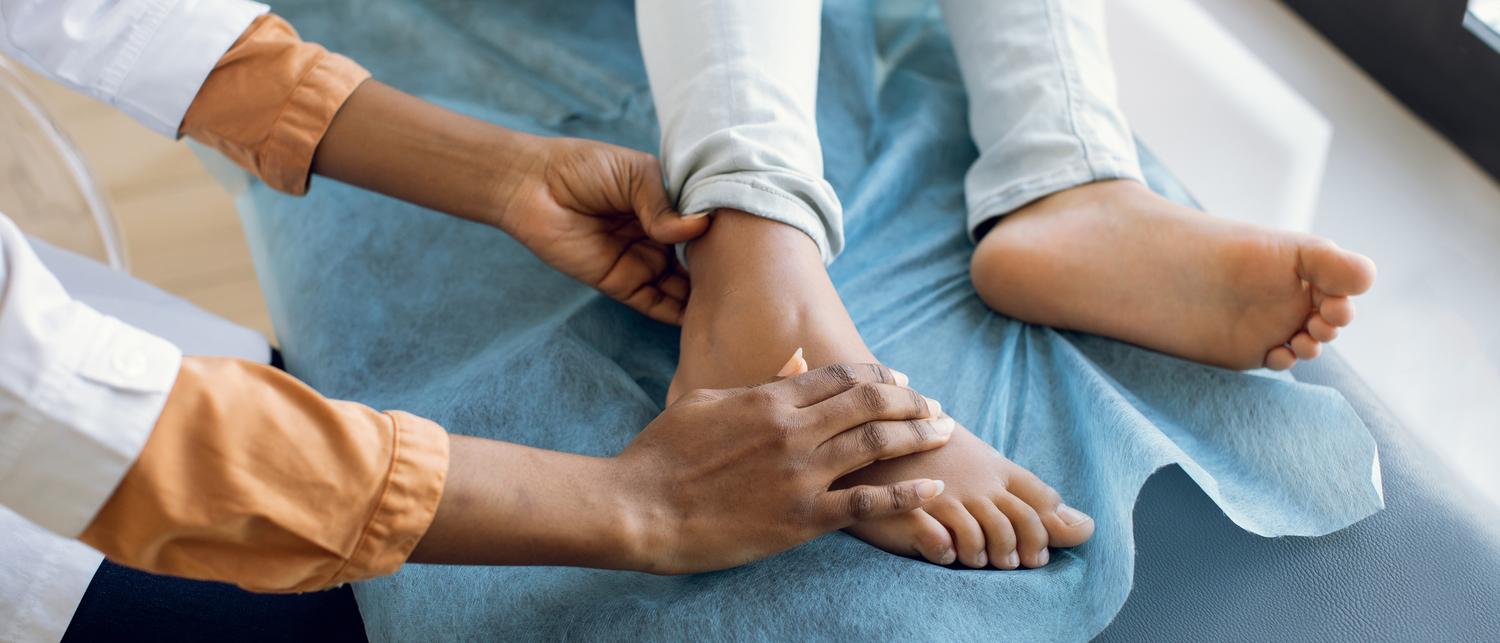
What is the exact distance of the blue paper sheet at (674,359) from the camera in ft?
2.39

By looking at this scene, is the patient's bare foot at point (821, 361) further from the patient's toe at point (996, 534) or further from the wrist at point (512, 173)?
the wrist at point (512, 173)

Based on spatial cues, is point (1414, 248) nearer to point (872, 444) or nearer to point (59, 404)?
point (872, 444)

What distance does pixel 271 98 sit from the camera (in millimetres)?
917

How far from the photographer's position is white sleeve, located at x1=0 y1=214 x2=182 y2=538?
0.54 m

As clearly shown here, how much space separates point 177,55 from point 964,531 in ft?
2.28

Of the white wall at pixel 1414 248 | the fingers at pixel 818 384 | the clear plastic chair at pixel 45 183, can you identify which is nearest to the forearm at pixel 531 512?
the fingers at pixel 818 384

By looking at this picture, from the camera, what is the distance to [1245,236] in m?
0.87

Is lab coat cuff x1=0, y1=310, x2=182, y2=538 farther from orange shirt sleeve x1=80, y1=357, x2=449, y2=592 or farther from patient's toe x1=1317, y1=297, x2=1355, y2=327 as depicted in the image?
patient's toe x1=1317, y1=297, x2=1355, y2=327

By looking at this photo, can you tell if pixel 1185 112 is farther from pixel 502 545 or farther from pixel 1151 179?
pixel 502 545

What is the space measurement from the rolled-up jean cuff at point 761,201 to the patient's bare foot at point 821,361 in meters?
0.01

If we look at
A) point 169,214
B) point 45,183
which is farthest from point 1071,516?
point 169,214

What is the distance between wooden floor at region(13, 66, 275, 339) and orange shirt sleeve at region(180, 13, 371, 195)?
0.59 m

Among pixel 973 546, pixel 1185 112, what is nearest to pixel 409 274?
pixel 973 546

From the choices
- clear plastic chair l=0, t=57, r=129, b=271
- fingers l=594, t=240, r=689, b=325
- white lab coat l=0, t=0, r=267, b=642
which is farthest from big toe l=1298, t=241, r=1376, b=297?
clear plastic chair l=0, t=57, r=129, b=271
